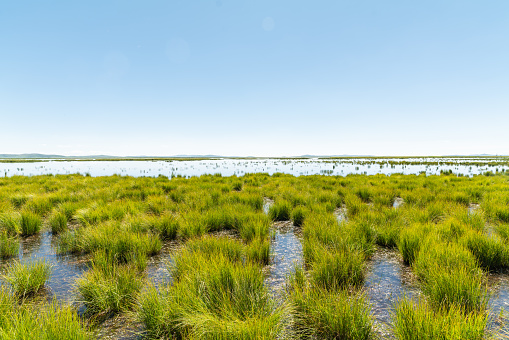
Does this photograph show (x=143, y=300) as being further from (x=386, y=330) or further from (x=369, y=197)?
(x=369, y=197)

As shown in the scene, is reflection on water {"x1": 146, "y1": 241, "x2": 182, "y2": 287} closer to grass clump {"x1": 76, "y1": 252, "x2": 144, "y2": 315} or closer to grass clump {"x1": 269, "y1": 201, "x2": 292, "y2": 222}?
grass clump {"x1": 76, "y1": 252, "x2": 144, "y2": 315}

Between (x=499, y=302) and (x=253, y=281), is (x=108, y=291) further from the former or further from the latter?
(x=499, y=302)

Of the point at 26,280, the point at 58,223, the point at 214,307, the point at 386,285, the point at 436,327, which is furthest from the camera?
the point at 58,223

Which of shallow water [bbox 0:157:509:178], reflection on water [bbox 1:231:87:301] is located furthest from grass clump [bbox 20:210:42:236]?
shallow water [bbox 0:157:509:178]

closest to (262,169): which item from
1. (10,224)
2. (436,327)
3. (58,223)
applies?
(58,223)

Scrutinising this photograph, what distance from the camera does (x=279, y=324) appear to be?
2.36 meters

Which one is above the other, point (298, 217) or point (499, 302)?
point (298, 217)

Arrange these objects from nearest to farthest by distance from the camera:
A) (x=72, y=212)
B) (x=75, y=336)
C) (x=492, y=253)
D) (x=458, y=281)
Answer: (x=75, y=336) → (x=458, y=281) → (x=492, y=253) → (x=72, y=212)

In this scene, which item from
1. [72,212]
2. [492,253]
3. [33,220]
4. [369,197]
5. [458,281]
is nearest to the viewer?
[458,281]

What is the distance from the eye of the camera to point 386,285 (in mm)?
3529

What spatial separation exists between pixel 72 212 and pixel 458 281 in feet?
33.0

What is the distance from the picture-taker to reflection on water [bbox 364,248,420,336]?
2873mm

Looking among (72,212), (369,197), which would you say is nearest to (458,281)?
(369,197)

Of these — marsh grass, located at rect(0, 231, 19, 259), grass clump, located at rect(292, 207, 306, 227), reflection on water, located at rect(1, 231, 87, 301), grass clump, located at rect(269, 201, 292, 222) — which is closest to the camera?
reflection on water, located at rect(1, 231, 87, 301)
